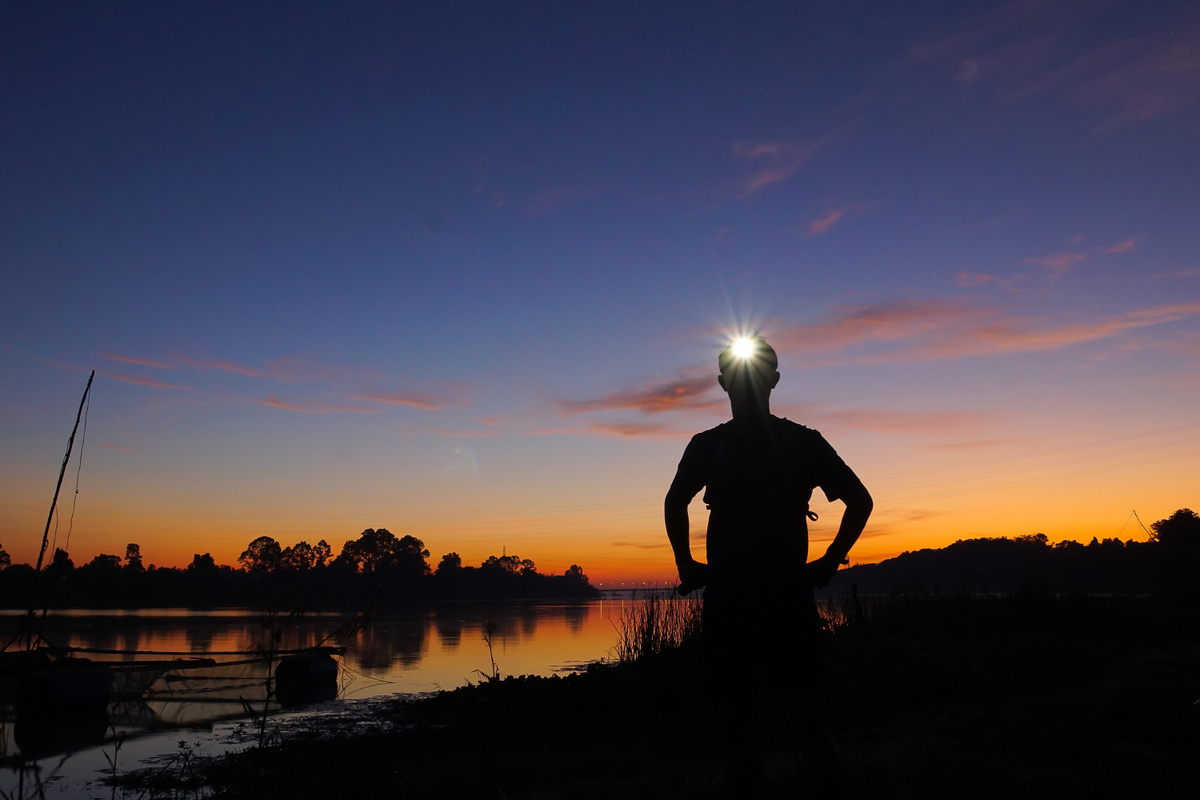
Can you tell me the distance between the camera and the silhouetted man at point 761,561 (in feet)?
9.62

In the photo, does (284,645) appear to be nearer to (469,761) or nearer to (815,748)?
(469,761)

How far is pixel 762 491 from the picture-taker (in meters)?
3.10

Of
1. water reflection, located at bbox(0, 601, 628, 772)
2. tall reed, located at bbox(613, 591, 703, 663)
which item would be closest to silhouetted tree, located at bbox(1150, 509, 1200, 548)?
water reflection, located at bbox(0, 601, 628, 772)

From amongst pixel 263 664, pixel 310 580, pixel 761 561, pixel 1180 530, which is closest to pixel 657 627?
pixel 263 664

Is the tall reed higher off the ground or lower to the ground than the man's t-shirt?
lower

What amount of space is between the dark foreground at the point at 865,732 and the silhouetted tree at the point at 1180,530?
159 feet

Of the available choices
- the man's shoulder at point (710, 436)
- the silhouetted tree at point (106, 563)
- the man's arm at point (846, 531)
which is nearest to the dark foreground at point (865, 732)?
Result: the man's arm at point (846, 531)

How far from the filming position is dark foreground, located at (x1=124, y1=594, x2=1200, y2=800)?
539cm

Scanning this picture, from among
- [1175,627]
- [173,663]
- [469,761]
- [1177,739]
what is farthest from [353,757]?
[1175,627]

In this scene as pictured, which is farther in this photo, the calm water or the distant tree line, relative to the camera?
the distant tree line

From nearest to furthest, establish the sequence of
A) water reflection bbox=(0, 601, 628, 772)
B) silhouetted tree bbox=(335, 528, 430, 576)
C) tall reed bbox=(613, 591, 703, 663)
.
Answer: water reflection bbox=(0, 601, 628, 772) → tall reed bbox=(613, 591, 703, 663) → silhouetted tree bbox=(335, 528, 430, 576)

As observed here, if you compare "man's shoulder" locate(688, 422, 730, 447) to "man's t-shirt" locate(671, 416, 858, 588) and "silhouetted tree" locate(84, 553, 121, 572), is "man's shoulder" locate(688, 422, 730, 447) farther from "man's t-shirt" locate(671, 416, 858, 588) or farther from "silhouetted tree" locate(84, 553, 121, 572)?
"silhouetted tree" locate(84, 553, 121, 572)

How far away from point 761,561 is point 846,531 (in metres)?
0.43

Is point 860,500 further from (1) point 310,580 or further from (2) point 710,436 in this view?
(1) point 310,580
